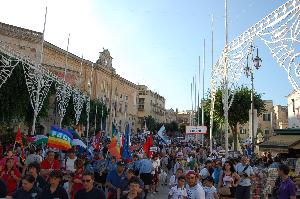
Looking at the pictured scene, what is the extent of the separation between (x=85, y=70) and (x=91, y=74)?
13170 millimetres

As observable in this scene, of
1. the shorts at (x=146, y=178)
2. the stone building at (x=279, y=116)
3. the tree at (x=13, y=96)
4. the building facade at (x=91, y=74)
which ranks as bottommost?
the shorts at (x=146, y=178)

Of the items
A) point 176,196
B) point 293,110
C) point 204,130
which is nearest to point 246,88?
point 293,110

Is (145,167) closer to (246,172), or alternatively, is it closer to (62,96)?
(246,172)

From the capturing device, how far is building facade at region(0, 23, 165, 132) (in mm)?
44188

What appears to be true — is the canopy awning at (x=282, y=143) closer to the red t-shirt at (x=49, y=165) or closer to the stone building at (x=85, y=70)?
the red t-shirt at (x=49, y=165)

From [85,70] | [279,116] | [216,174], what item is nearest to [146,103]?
[279,116]

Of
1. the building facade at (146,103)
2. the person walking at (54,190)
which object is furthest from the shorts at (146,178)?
the building facade at (146,103)

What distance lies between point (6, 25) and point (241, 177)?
38546 millimetres

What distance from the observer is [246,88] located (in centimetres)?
4484

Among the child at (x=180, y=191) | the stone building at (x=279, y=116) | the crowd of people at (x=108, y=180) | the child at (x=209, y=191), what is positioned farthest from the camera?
the stone building at (x=279, y=116)

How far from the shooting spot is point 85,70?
198 feet

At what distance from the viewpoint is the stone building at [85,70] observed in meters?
44.0

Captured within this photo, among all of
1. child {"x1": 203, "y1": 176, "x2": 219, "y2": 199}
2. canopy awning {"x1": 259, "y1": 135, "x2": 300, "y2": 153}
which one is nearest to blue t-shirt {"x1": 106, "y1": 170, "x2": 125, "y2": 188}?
child {"x1": 203, "y1": 176, "x2": 219, "y2": 199}

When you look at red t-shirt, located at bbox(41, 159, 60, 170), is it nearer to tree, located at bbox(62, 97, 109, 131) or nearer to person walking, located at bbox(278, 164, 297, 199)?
person walking, located at bbox(278, 164, 297, 199)
